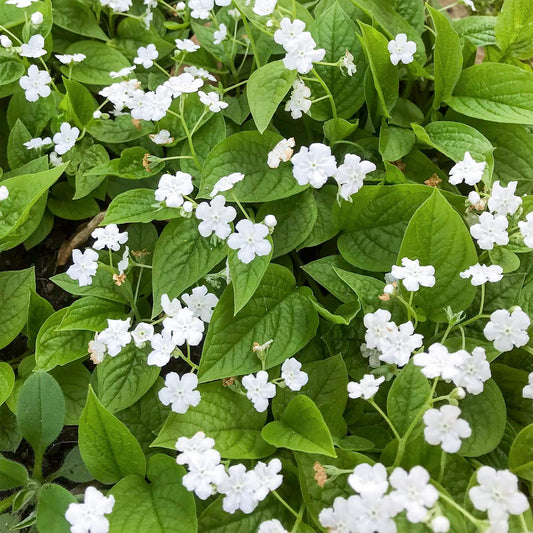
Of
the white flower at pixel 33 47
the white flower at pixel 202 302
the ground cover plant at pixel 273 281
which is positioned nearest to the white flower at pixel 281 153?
the ground cover plant at pixel 273 281

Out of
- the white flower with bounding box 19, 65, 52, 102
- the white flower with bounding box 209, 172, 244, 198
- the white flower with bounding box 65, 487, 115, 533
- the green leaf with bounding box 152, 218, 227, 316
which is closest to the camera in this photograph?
the white flower with bounding box 65, 487, 115, 533

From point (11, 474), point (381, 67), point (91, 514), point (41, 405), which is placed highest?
point (381, 67)

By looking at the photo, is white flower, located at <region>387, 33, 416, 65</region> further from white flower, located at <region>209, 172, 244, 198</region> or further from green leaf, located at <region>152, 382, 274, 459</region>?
green leaf, located at <region>152, 382, 274, 459</region>

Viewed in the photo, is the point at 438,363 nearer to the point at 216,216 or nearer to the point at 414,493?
the point at 414,493

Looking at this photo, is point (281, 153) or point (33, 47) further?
point (33, 47)

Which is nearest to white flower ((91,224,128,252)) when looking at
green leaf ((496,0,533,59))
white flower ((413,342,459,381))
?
white flower ((413,342,459,381))

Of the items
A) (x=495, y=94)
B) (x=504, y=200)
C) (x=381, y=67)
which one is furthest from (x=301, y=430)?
(x=495, y=94)

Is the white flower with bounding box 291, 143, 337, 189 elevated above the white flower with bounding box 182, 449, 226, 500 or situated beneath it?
elevated above
